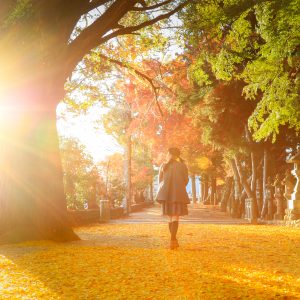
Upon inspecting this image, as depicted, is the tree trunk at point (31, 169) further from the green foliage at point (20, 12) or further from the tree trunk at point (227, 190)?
the tree trunk at point (227, 190)

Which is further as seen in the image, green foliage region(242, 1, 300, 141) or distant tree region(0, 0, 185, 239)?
distant tree region(0, 0, 185, 239)

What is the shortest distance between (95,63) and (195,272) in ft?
36.4

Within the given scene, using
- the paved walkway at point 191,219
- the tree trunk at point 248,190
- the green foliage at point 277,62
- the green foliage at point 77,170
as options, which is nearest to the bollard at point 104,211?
the paved walkway at point 191,219

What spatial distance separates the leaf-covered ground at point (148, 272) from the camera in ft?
14.8

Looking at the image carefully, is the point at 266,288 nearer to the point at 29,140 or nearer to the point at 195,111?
the point at 29,140

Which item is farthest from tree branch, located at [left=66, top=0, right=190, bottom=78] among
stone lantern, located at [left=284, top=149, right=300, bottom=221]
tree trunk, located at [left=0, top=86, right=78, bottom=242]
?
stone lantern, located at [left=284, top=149, right=300, bottom=221]

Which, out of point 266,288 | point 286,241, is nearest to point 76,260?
point 266,288

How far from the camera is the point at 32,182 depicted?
31.7 ft

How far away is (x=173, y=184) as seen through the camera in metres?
8.33

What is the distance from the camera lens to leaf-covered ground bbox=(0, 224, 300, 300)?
4504 millimetres

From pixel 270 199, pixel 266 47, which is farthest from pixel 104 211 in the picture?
pixel 266 47

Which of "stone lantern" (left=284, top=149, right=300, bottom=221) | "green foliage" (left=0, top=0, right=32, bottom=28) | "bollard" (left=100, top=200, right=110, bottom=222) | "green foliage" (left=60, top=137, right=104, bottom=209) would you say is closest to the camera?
"green foliage" (left=0, top=0, right=32, bottom=28)

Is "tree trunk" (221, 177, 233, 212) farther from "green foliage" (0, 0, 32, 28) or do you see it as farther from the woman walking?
"green foliage" (0, 0, 32, 28)

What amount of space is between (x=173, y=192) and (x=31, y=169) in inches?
139
